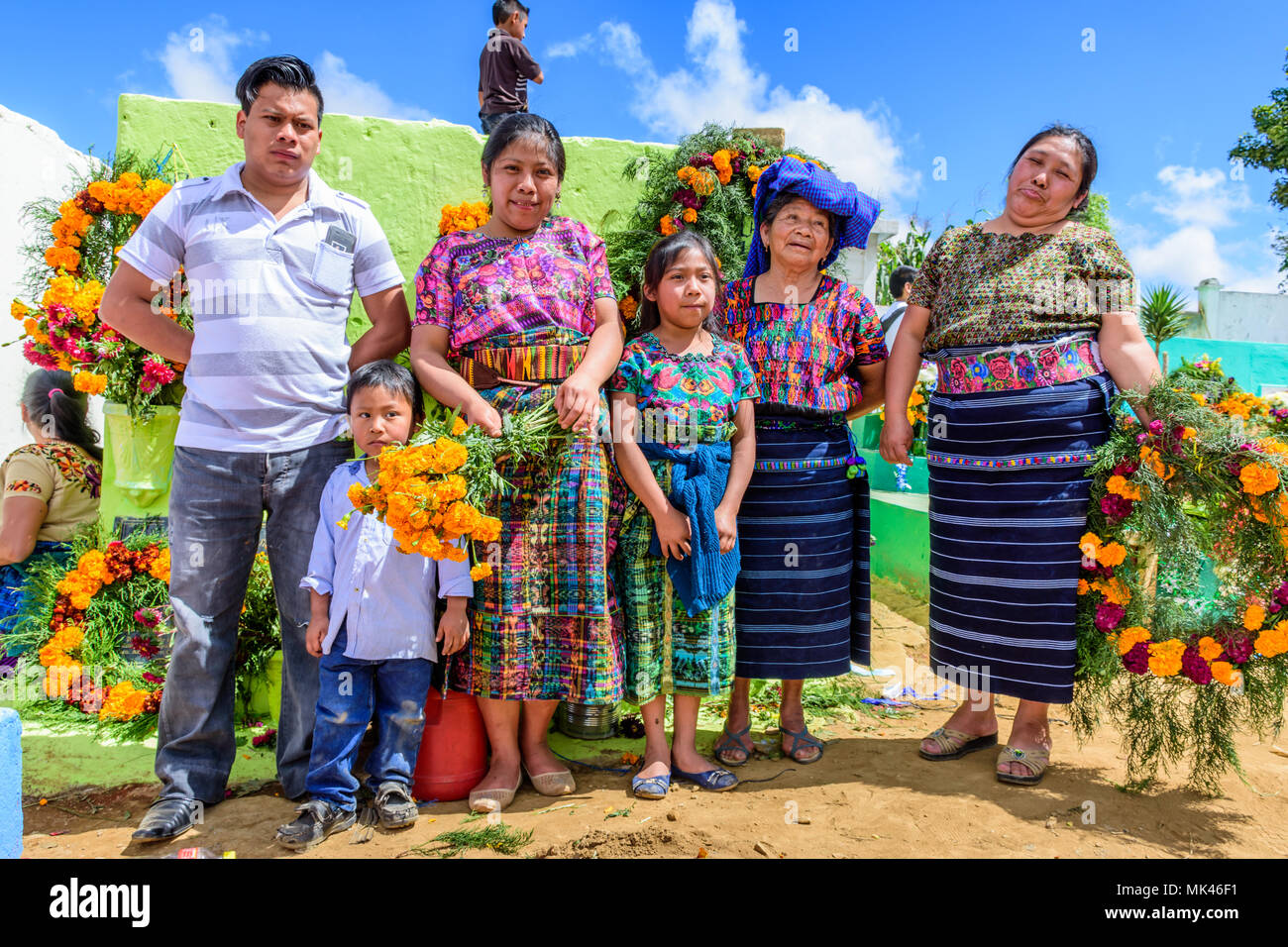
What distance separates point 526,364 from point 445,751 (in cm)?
148

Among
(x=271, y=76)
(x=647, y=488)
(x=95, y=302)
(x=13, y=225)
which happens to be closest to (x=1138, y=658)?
(x=647, y=488)

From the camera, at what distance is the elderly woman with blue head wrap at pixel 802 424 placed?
3.23 metres

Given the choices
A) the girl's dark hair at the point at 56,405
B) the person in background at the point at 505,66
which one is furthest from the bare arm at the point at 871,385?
the person in background at the point at 505,66

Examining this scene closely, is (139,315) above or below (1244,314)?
below

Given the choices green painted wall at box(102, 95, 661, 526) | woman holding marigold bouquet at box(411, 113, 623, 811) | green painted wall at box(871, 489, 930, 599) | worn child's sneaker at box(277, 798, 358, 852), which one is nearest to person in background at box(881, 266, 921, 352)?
green painted wall at box(871, 489, 930, 599)

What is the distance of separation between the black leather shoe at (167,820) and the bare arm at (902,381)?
2854 millimetres

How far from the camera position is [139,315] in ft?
9.66

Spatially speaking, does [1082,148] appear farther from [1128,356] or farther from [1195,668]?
[1195,668]

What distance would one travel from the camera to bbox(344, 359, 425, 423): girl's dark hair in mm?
2854

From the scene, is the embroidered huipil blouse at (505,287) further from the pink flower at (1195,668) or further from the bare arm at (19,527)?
the bare arm at (19,527)

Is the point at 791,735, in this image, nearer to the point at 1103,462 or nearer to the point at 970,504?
the point at 970,504

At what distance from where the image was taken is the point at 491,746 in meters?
3.14

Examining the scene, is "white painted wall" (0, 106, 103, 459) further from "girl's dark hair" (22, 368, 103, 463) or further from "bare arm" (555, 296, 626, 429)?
"bare arm" (555, 296, 626, 429)

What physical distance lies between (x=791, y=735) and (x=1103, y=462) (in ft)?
5.44
